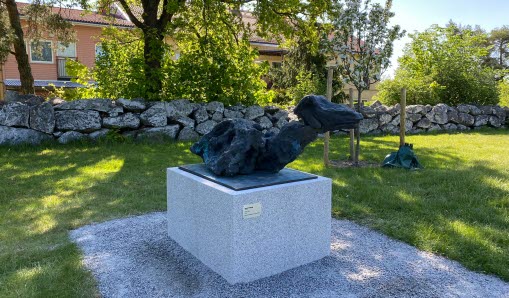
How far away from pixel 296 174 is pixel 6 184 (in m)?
4.34

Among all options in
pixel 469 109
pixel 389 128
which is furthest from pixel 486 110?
pixel 389 128

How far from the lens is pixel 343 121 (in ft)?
10.5

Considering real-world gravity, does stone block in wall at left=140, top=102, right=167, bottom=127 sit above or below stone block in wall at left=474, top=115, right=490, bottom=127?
above

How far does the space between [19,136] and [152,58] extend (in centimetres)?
343

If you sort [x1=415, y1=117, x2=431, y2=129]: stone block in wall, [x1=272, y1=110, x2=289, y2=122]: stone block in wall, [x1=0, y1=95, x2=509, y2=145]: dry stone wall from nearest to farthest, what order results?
1. [x1=0, y1=95, x2=509, y2=145]: dry stone wall
2. [x1=272, y1=110, x2=289, y2=122]: stone block in wall
3. [x1=415, y1=117, x2=431, y2=129]: stone block in wall

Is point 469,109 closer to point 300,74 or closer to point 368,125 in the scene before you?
point 368,125

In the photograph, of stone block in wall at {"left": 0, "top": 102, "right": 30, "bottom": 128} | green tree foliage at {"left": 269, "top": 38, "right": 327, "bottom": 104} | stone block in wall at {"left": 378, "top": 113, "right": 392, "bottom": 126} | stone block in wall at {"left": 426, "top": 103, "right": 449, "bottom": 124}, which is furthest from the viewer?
green tree foliage at {"left": 269, "top": 38, "right": 327, "bottom": 104}

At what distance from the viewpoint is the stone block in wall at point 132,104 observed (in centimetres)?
876

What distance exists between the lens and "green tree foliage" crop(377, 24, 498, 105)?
13.8 meters

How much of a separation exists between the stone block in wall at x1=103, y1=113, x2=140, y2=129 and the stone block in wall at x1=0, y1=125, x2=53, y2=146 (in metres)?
1.31

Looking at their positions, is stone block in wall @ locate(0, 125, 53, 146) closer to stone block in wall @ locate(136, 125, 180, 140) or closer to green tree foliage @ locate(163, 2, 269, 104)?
stone block in wall @ locate(136, 125, 180, 140)

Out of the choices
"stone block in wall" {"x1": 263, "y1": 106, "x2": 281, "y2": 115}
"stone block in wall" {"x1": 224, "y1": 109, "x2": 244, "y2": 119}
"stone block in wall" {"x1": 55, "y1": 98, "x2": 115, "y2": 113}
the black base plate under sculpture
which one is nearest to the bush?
"stone block in wall" {"x1": 263, "y1": 106, "x2": 281, "y2": 115}

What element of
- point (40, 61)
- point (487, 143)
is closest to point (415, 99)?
point (487, 143)

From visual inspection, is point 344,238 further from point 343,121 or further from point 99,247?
point 99,247
